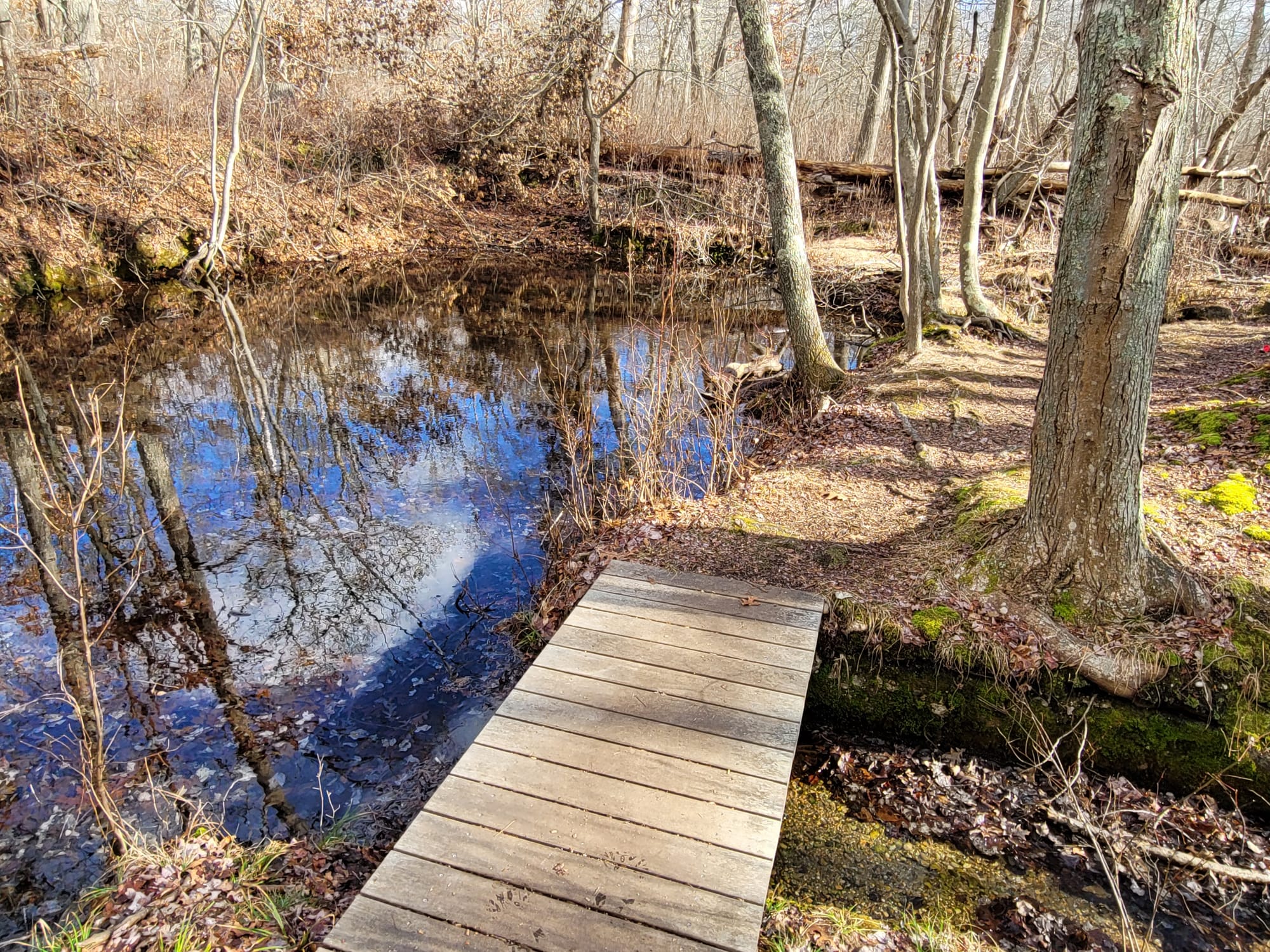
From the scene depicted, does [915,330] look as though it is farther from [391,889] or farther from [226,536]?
[391,889]

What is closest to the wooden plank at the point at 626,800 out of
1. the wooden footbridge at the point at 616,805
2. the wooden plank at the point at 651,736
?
the wooden footbridge at the point at 616,805

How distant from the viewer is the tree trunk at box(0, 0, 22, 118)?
11258mm

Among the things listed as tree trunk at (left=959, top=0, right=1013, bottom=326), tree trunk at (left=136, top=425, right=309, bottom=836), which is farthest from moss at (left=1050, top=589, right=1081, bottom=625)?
tree trunk at (left=959, top=0, right=1013, bottom=326)

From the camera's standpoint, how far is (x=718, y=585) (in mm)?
4086

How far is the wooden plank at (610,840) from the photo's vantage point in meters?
2.33

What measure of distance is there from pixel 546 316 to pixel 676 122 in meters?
8.24

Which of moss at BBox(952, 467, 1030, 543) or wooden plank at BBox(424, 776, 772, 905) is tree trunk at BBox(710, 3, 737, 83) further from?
wooden plank at BBox(424, 776, 772, 905)

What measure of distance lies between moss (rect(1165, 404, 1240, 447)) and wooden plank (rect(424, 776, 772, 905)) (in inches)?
174

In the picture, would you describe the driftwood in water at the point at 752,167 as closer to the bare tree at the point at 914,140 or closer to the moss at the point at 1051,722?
the bare tree at the point at 914,140

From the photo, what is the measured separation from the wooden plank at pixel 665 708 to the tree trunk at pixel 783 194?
4.97 meters

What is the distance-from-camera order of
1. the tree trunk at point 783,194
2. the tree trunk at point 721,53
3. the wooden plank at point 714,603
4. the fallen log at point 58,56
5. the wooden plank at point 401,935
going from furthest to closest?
the tree trunk at point 721,53, the fallen log at point 58,56, the tree trunk at point 783,194, the wooden plank at point 714,603, the wooden plank at point 401,935

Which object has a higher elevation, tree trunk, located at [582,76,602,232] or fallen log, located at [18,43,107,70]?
fallen log, located at [18,43,107,70]

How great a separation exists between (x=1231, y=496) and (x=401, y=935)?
457 cm

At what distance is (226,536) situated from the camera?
5.55 m
